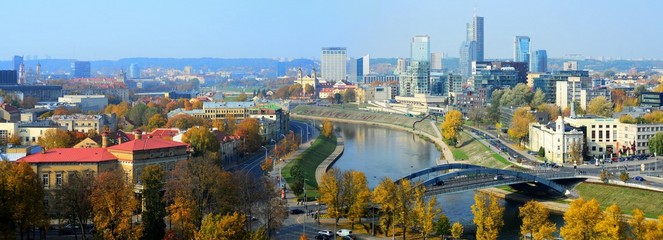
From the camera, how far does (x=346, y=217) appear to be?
1941cm

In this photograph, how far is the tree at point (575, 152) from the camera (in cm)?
2831

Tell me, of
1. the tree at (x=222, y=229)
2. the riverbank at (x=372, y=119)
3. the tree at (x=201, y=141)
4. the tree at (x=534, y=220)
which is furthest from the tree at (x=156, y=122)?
the tree at (x=534, y=220)

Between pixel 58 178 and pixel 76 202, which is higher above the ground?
pixel 58 178

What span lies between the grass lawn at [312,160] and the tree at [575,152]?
28.6 ft

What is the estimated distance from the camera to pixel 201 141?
27.3m

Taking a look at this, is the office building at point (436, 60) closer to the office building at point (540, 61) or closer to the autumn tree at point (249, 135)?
the office building at point (540, 61)

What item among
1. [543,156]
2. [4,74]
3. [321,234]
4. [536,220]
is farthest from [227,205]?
[4,74]

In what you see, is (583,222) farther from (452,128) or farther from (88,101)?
(88,101)

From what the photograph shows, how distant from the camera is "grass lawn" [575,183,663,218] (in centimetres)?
2125

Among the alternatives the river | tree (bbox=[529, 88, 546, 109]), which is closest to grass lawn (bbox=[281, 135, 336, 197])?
the river

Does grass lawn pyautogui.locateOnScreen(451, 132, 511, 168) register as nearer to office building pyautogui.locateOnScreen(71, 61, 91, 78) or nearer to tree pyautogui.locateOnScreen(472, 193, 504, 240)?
tree pyautogui.locateOnScreen(472, 193, 504, 240)

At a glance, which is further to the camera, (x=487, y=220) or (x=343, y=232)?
(x=343, y=232)

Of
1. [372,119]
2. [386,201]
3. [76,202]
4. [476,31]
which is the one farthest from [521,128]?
[476,31]

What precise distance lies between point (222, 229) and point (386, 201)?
14.9ft
